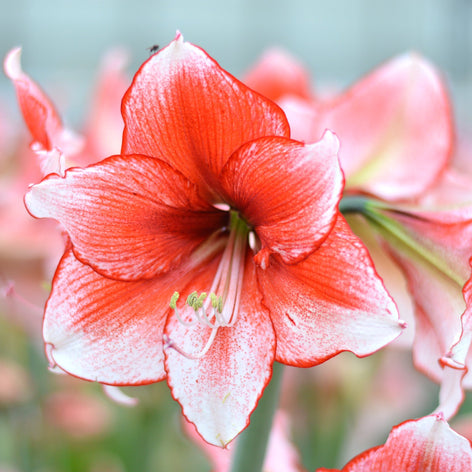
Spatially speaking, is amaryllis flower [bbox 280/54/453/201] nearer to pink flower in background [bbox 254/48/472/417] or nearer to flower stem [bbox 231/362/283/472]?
pink flower in background [bbox 254/48/472/417]

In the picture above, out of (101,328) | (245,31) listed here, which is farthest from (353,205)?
(245,31)

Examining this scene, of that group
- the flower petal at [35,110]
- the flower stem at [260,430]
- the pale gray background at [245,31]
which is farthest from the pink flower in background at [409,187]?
the pale gray background at [245,31]

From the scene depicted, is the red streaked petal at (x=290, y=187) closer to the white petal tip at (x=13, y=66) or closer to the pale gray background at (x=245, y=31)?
the white petal tip at (x=13, y=66)

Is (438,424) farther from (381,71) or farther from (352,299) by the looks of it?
(381,71)

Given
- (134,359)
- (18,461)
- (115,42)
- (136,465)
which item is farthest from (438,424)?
(115,42)

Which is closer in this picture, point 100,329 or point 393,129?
A: point 100,329

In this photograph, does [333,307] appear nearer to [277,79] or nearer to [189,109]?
[189,109]

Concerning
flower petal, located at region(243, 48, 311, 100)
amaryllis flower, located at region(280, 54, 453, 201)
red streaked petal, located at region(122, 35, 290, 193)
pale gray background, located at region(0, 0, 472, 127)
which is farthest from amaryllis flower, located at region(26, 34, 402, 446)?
pale gray background, located at region(0, 0, 472, 127)
